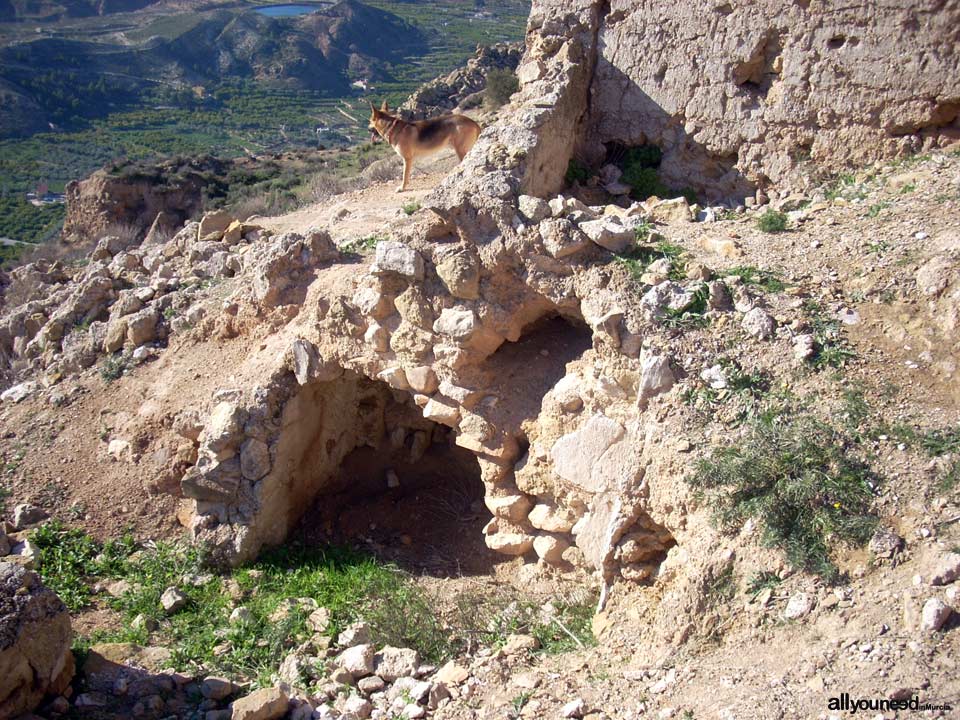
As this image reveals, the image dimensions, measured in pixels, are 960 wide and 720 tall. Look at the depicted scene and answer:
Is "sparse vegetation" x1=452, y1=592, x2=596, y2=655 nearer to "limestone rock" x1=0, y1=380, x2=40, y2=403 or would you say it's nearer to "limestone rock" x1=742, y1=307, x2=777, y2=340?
"limestone rock" x1=742, y1=307, x2=777, y2=340

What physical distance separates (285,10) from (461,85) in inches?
1309

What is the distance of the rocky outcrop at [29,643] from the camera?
4.64 metres

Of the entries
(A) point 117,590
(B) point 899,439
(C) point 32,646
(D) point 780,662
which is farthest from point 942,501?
(A) point 117,590

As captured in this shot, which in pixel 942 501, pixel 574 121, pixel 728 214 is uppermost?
pixel 574 121

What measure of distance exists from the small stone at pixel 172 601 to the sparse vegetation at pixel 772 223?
4.80 metres

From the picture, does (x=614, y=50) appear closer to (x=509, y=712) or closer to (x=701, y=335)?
(x=701, y=335)

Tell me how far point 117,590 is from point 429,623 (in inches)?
93.6

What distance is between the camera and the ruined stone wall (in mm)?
6843

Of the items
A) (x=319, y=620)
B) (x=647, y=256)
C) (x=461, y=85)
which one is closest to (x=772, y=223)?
(x=647, y=256)

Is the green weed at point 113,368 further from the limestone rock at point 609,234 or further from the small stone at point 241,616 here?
the limestone rock at point 609,234

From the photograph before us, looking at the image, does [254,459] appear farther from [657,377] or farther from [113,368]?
[657,377]

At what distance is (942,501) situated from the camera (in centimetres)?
422

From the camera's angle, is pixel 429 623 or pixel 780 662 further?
pixel 429 623

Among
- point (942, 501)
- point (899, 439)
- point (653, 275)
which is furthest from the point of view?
point (653, 275)
